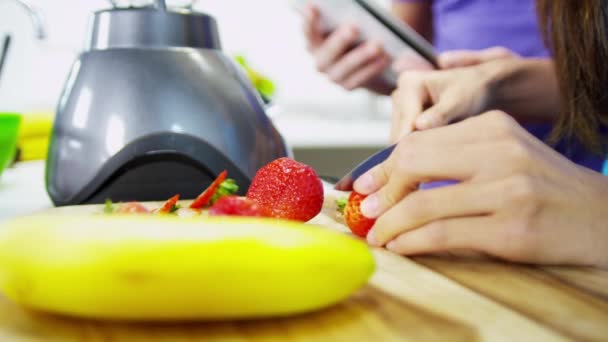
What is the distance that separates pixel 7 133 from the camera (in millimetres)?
1006

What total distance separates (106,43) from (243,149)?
239 millimetres

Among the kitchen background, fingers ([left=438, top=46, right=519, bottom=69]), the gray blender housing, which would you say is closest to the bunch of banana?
the gray blender housing

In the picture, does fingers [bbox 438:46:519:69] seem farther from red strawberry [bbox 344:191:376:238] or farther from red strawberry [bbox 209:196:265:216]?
red strawberry [bbox 209:196:265:216]

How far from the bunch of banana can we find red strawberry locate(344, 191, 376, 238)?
98 centimetres

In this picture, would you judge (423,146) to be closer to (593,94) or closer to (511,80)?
(593,94)

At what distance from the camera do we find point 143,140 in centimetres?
84

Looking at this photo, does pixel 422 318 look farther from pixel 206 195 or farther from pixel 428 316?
pixel 206 195

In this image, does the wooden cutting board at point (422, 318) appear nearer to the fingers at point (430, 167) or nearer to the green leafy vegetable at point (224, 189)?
the fingers at point (430, 167)

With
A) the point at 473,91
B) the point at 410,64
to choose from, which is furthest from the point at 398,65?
the point at 473,91

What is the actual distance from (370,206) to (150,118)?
34 cm

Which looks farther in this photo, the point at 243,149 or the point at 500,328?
the point at 243,149

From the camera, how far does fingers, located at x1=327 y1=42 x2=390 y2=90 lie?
1215 millimetres

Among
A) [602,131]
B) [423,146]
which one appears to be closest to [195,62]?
[423,146]

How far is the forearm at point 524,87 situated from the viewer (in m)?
1.08
